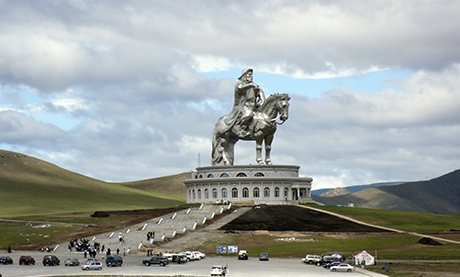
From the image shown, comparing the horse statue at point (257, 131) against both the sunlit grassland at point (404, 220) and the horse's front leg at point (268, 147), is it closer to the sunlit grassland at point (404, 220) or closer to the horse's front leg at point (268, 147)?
the horse's front leg at point (268, 147)

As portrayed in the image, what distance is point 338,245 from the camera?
372 ft

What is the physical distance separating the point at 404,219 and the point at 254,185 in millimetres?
26496

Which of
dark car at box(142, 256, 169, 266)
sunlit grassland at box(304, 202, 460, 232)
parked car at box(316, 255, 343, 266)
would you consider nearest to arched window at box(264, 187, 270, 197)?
sunlit grassland at box(304, 202, 460, 232)

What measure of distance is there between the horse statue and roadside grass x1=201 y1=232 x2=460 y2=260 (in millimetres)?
36076

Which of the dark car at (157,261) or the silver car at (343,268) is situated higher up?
the dark car at (157,261)

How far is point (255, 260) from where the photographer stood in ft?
311

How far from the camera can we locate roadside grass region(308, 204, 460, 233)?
134 meters

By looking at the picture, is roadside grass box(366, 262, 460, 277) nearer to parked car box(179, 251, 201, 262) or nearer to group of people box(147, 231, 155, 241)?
parked car box(179, 251, 201, 262)

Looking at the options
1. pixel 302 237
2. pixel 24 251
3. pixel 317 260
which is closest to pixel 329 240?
pixel 302 237

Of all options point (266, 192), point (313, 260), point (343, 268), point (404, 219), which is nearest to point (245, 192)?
point (266, 192)

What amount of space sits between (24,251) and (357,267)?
4636cm

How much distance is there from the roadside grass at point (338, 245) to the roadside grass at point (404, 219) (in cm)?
1206

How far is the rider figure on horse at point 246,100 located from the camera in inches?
6137

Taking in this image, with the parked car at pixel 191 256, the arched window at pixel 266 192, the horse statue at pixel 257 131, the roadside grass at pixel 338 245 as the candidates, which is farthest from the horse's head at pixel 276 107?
→ the parked car at pixel 191 256
